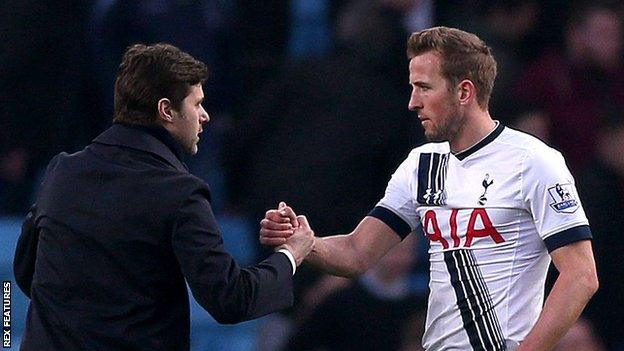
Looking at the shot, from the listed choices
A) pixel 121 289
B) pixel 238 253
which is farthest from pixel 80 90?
pixel 121 289

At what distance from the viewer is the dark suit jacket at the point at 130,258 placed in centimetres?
326

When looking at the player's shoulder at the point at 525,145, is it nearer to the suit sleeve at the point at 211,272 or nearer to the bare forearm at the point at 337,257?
the bare forearm at the point at 337,257

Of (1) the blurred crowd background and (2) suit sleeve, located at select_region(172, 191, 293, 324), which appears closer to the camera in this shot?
(2) suit sleeve, located at select_region(172, 191, 293, 324)

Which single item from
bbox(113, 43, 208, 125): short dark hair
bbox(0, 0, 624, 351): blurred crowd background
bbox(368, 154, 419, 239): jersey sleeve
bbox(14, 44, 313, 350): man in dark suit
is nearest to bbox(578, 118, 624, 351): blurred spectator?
bbox(0, 0, 624, 351): blurred crowd background

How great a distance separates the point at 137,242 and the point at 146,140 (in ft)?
0.82

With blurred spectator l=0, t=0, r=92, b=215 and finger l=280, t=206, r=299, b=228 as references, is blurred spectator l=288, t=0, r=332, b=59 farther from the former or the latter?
finger l=280, t=206, r=299, b=228

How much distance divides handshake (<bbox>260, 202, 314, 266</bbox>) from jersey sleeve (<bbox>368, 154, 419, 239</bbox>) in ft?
1.13

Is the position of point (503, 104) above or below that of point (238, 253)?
above

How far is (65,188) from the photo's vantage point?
337 centimetres

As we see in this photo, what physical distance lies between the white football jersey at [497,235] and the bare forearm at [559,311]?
11cm

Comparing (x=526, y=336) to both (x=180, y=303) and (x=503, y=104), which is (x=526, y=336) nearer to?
(x=180, y=303)

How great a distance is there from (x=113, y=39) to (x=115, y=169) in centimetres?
175

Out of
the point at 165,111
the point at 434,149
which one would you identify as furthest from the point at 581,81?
the point at 165,111

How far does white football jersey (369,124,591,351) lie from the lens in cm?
358
